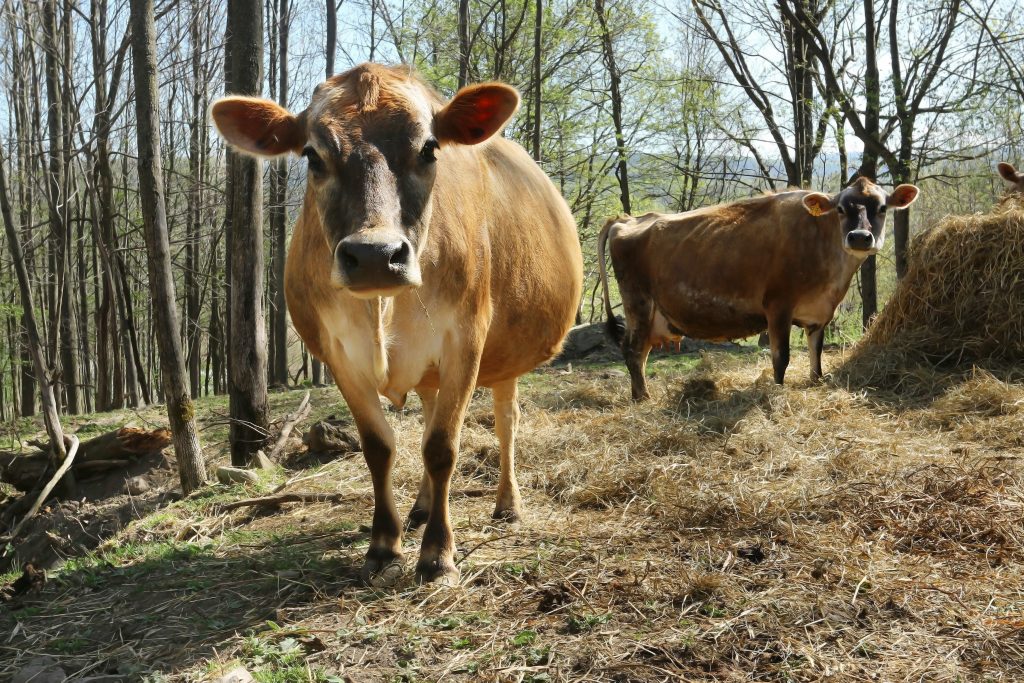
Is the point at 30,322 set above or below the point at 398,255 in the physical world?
below

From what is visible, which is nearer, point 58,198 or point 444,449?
point 444,449

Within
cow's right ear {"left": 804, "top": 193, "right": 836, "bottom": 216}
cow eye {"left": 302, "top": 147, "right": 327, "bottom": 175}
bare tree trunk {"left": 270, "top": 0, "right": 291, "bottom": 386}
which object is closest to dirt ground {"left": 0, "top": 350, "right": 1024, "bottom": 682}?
cow eye {"left": 302, "top": 147, "right": 327, "bottom": 175}

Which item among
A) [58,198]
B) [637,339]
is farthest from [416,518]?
[58,198]

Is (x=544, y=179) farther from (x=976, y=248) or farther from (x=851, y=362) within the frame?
(x=976, y=248)

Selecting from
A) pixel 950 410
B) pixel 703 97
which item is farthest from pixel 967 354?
pixel 703 97

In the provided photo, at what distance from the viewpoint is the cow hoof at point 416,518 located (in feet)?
15.9

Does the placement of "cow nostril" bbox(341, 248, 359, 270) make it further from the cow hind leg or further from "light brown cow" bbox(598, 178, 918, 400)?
"light brown cow" bbox(598, 178, 918, 400)

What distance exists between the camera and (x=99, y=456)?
6820 millimetres

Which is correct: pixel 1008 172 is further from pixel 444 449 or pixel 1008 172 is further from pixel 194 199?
pixel 194 199

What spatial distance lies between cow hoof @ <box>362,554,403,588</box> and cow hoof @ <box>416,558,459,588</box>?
12 centimetres

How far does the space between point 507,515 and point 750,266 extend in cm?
551

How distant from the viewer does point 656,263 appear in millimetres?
10188

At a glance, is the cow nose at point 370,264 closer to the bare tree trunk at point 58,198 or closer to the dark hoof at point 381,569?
the dark hoof at point 381,569

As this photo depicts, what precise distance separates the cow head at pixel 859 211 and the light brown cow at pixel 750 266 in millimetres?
10
